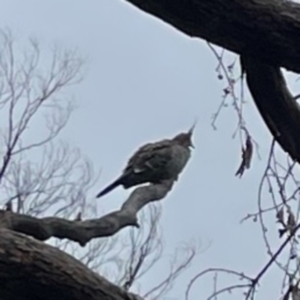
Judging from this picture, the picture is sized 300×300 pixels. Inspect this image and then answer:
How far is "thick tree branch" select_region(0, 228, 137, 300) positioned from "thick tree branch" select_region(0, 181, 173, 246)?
35 centimetres

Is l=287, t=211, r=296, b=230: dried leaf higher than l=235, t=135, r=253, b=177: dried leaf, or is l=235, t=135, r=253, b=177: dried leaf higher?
l=235, t=135, r=253, b=177: dried leaf

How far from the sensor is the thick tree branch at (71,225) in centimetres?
187

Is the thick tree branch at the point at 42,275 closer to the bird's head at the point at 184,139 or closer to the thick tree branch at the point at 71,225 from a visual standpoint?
→ the thick tree branch at the point at 71,225

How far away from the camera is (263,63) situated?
1.63m

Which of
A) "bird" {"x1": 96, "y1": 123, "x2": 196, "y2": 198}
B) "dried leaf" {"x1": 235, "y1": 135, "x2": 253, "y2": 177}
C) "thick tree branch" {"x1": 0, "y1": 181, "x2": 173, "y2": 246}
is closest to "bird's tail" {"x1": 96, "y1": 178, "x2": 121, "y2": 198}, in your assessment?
"bird" {"x1": 96, "y1": 123, "x2": 196, "y2": 198}

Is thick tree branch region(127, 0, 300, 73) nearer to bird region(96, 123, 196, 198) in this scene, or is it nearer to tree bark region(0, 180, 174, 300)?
tree bark region(0, 180, 174, 300)

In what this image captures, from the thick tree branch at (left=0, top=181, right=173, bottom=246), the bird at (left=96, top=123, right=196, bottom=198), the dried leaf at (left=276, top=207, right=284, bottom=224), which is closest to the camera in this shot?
the dried leaf at (left=276, top=207, right=284, bottom=224)

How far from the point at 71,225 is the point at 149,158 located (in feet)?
3.55

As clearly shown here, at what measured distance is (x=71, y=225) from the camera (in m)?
1.95

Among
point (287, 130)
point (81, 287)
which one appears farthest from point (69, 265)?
point (287, 130)

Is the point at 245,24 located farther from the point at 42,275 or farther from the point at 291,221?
the point at 42,275

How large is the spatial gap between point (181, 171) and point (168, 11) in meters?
1.58

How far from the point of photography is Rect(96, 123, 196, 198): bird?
9.35ft

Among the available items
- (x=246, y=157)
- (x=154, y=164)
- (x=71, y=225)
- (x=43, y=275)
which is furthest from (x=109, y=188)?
(x=43, y=275)
